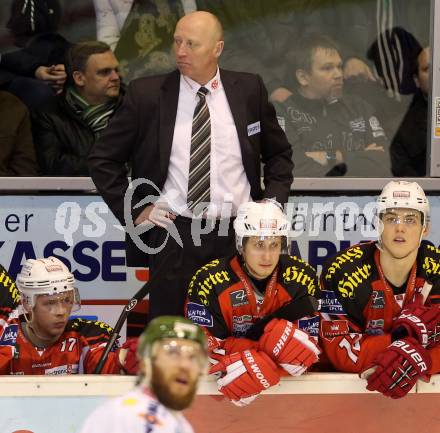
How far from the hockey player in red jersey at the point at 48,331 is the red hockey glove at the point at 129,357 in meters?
0.22

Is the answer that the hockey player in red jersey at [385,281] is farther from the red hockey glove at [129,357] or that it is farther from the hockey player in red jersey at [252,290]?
the red hockey glove at [129,357]

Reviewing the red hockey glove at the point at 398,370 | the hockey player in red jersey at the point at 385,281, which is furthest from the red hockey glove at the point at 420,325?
the red hockey glove at the point at 398,370

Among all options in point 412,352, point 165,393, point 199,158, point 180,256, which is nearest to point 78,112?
point 199,158

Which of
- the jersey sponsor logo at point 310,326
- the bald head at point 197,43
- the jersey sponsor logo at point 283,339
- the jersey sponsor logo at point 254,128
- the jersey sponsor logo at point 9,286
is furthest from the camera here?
the jersey sponsor logo at point 254,128

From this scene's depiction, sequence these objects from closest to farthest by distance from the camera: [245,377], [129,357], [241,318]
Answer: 1. [245,377]
2. [129,357]
3. [241,318]

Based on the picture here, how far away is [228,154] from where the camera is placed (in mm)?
5719

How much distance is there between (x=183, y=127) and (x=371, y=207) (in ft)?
4.89

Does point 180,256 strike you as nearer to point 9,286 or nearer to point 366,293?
point 9,286

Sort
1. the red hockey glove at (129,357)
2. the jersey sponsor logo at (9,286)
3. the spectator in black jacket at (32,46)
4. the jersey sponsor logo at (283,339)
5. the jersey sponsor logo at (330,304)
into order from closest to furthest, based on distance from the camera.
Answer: the jersey sponsor logo at (283,339)
the red hockey glove at (129,357)
the jersey sponsor logo at (330,304)
the jersey sponsor logo at (9,286)
the spectator in black jacket at (32,46)

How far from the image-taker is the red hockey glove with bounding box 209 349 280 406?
4.59 m

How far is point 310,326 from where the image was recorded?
16.5 feet

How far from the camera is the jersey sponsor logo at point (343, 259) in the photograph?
533cm

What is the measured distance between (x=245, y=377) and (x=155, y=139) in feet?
4.97

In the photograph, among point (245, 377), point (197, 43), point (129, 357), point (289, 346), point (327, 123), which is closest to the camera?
point (245, 377)
